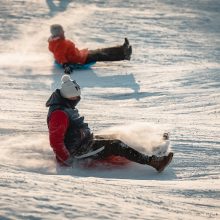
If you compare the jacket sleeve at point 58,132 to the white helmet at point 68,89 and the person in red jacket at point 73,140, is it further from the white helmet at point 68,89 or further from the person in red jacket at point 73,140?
the white helmet at point 68,89

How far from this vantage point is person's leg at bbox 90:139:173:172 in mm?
6035

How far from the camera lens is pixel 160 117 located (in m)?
7.96

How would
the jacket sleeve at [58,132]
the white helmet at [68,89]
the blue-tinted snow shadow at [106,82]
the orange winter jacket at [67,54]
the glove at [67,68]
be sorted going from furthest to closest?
1. the orange winter jacket at [67,54]
2. the glove at [67,68]
3. the blue-tinted snow shadow at [106,82]
4. the white helmet at [68,89]
5. the jacket sleeve at [58,132]

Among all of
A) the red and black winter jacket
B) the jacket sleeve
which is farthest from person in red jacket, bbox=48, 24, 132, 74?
the jacket sleeve

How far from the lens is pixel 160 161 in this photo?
603 cm

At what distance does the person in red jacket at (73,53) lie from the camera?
34.9ft

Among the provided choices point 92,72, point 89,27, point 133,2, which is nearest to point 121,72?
point 92,72

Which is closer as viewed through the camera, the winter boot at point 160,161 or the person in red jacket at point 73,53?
the winter boot at point 160,161

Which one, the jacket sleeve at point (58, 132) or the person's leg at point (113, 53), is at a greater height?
the jacket sleeve at point (58, 132)

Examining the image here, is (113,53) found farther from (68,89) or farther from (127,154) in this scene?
(127,154)

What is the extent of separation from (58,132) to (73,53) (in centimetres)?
486

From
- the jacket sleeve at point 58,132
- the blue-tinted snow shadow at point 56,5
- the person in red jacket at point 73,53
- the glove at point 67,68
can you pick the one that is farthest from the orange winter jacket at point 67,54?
the jacket sleeve at point 58,132

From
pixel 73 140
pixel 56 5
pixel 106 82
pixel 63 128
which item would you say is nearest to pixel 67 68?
pixel 106 82

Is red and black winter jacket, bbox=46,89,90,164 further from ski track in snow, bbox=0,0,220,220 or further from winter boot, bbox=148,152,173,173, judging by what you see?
winter boot, bbox=148,152,173,173
